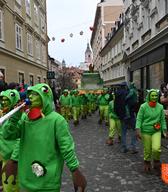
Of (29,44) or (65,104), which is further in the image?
(29,44)

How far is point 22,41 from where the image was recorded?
930 inches

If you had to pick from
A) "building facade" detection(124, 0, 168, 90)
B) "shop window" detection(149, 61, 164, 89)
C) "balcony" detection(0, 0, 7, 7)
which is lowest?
"shop window" detection(149, 61, 164, 89)

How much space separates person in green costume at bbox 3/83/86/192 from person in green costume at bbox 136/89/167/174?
3.66 metres

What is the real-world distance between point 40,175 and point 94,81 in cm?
2548

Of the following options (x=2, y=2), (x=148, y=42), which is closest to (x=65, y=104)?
(x=148, y=42)

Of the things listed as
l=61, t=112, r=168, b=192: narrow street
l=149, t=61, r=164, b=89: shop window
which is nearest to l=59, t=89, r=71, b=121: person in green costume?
l=149, t=61, r=164, b=89: shop window

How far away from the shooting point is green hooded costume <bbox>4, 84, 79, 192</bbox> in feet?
10.8

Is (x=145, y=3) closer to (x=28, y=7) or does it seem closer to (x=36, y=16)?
(x=28, y=7)

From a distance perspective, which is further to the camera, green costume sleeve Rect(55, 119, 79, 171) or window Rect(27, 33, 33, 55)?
window Rect(27, 33, 33, 55)

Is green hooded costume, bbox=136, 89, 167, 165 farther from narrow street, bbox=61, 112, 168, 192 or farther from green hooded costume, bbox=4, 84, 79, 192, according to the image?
green hooded costume, bbox=4, 84, 79, 192

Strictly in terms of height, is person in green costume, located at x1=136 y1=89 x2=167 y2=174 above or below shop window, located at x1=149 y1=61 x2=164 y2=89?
below

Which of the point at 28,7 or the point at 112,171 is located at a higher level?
the point at 28,7

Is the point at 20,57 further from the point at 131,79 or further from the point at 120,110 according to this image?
the point at 120,110

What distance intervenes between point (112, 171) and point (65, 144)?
153 inches
